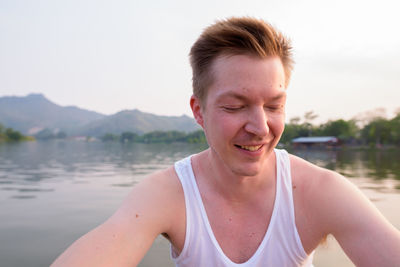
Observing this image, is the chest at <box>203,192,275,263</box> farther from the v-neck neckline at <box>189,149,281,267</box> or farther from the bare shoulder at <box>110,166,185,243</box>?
the bare shoulder at <box>110,166,185,243</box>

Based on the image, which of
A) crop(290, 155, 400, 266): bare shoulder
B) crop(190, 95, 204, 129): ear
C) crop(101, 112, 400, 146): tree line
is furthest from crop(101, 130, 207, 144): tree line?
crop(290, 155, 400, 266): bare shoulder

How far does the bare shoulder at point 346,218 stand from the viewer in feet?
5.04

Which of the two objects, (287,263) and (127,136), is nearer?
(287,263)

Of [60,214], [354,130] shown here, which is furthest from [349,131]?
[60,214]

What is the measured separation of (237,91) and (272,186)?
75 centimetres

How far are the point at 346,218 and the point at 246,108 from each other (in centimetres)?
86

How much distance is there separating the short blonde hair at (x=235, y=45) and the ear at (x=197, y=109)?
71 millimetres

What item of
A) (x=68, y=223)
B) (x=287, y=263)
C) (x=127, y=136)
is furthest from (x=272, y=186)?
(x=127, y=136)

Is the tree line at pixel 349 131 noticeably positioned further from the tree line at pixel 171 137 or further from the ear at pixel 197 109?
the ear at pixel 197 109

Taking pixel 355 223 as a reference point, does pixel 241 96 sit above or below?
above

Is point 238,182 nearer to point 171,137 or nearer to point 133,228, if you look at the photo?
point 133,228

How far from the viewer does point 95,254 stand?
4.89 ft

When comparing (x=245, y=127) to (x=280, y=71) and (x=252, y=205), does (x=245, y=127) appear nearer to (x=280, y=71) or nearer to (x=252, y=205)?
(x=280, y=71)

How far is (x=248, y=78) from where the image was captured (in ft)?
5.45
